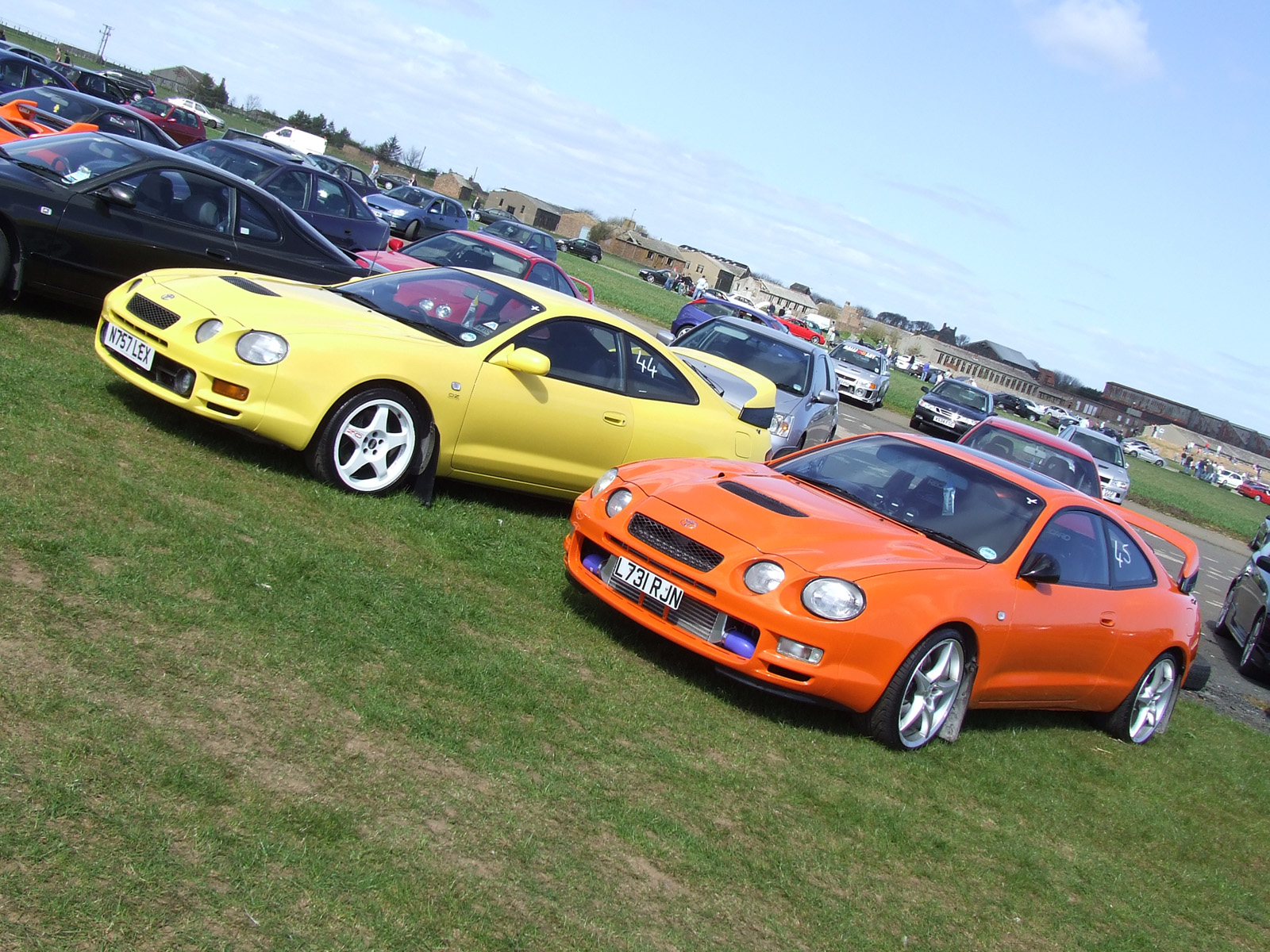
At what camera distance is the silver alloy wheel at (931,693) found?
19.8ft

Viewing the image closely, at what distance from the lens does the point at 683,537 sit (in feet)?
20.1

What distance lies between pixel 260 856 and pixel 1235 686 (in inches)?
424

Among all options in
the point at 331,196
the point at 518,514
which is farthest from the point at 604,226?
the point at 518,514

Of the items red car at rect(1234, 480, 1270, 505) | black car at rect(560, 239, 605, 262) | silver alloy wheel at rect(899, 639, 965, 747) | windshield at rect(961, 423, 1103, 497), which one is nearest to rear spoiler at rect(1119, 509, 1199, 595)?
silver alloy wheel at rect(899, 639, 965, 747)

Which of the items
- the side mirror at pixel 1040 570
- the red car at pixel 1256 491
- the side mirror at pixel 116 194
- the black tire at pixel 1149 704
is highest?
the red car at pixel 1256 491

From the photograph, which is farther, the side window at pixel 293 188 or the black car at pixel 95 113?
the black car at pixel 95 113

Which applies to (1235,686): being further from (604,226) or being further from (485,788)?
(604,226)

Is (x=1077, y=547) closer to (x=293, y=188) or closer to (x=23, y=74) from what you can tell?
(x=293, y=188)

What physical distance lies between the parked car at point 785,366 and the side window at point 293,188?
5747 mm

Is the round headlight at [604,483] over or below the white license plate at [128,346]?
over

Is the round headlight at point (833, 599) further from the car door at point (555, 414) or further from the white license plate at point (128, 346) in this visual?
the white license plate at point (128, 346)

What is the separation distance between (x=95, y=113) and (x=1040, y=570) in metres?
15.4

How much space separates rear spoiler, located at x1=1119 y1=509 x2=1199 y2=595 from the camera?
30.0ft

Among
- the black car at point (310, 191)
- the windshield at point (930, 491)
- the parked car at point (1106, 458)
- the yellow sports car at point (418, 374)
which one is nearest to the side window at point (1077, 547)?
the windshield at point (930, 491)
